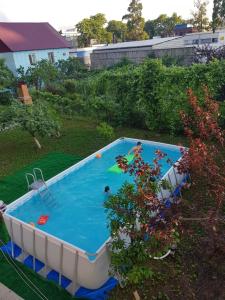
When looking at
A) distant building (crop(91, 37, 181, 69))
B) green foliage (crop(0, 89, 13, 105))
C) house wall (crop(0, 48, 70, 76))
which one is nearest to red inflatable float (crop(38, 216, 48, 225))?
green foliage (crop(0, 89, 13, 105))

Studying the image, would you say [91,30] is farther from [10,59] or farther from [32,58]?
[10,59]

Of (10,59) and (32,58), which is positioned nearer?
(10,59)

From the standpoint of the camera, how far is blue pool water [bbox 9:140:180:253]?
7.45 meters

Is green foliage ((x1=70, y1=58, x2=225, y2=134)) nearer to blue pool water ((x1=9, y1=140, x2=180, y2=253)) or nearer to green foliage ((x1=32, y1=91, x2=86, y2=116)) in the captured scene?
blue pool water ((x1=9, y1=140, x2=180, y2=253))

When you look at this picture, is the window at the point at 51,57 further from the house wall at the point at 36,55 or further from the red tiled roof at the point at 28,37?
the red tiled roof at the point at 28,37

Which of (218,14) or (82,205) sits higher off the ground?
(218,14)

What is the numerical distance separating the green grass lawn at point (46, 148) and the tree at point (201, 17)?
1677 inches

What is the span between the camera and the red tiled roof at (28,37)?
2662 cm

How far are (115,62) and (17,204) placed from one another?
84.2ft

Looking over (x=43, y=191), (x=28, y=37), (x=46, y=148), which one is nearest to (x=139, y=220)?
(x=43, y=191)

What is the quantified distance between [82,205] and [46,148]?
14.2 ft

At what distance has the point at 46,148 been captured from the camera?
39.4ft

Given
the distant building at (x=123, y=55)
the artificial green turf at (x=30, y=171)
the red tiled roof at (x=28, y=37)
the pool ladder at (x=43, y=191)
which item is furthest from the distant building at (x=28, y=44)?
the pool ladder at (x=43, y=191)

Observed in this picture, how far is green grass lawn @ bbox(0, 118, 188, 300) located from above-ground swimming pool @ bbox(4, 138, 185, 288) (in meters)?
0.66
